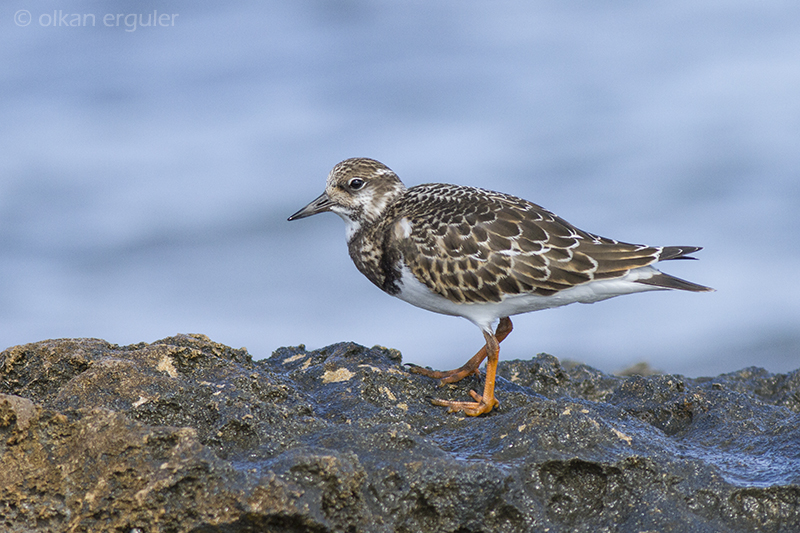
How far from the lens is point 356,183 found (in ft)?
18.5

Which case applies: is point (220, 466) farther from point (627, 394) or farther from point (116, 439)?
point (627, 394)

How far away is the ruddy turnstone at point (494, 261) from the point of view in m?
4.93

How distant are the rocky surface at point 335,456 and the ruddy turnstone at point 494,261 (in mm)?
903

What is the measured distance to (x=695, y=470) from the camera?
130 inches

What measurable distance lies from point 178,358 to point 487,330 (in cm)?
212

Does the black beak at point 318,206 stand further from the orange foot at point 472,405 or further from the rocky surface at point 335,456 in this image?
the orange foot at point 472,405

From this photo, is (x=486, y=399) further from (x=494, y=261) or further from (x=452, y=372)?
(x=494, y=261)

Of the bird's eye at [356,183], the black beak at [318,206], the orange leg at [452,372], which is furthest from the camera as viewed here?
the black beak at [318,206]

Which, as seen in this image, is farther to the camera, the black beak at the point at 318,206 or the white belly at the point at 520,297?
the black beak at the point at 318,206

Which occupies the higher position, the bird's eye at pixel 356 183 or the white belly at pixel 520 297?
the bird's eye at pixel 356 183

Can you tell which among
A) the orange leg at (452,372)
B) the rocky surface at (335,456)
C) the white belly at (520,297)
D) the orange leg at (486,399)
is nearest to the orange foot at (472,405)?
the orange leg at (486,399)

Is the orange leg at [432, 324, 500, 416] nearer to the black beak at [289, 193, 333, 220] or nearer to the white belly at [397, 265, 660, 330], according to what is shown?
the white belly at [397, 265, 660, 330]

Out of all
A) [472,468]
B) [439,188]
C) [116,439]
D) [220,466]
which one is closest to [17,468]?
[116,439]

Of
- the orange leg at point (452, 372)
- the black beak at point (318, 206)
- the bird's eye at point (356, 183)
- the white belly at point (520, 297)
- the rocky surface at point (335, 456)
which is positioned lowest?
the rocky surface at point (335, 456)
